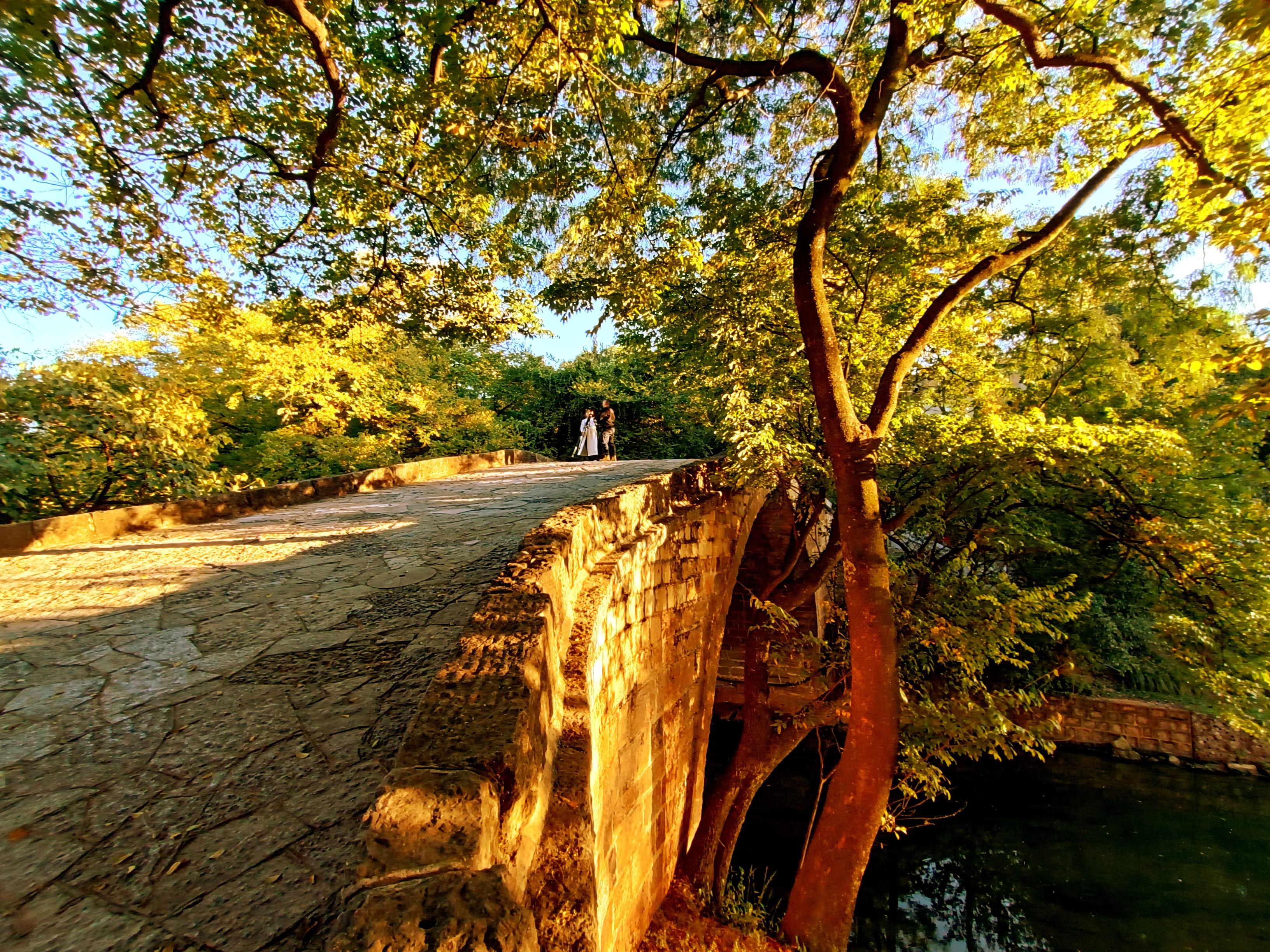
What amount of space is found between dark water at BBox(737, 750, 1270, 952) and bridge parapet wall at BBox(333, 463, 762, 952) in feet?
13.3

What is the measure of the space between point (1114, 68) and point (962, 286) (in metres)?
1.77

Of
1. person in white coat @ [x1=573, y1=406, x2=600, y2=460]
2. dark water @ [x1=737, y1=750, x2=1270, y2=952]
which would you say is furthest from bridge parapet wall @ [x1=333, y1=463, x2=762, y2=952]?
person in white coat @ [x1=573, y1=406, x2=600, y2=460]

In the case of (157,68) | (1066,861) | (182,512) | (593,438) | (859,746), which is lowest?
(1066,861)

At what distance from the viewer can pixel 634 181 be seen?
5391 mm

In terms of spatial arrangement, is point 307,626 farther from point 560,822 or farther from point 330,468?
point 330,468

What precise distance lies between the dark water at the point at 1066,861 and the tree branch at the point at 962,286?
→ 6.42 meters

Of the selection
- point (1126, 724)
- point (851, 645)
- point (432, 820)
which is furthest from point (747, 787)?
point (1126, 724)

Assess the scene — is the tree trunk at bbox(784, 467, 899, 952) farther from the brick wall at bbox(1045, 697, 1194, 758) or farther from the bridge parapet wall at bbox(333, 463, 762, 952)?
the brick wall at bbox(1045, 697, 1194, 758)

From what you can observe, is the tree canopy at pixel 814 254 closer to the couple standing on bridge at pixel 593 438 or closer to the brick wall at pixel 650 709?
the brick wall at pixel 650 709

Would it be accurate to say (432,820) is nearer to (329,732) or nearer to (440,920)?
(440,920)

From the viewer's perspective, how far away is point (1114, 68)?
149 inches

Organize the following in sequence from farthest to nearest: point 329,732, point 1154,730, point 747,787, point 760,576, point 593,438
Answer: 1. point 593,438
2. point 1154,730
3. point 760,576
4. point 747,787
5. point 329,732

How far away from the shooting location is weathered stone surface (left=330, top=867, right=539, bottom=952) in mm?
812

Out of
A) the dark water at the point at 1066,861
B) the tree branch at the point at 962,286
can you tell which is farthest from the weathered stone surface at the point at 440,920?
the dark water at the point at 1066,861
